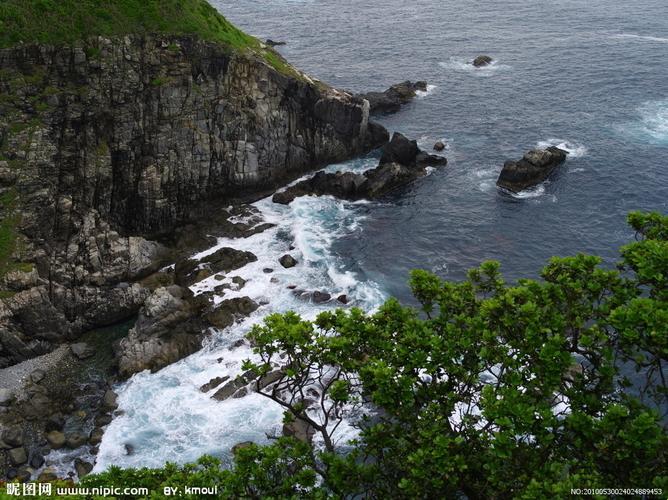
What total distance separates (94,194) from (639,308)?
5677cm

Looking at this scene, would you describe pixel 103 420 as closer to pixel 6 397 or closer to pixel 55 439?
pixel 55 439

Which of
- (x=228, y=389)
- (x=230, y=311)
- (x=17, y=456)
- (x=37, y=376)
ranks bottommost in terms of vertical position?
(x=17, y=456)

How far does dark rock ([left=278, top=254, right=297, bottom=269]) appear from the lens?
65.4 meters

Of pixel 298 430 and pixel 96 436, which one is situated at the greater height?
pixel 298 430

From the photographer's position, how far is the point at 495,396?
931 inches

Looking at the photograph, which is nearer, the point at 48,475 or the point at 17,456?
the point at 48,475

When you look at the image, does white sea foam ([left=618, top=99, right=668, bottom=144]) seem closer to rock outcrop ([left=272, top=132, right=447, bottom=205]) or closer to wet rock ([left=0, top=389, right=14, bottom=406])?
rock outcrop ([left=272, top=132, right=447, bottom=205])

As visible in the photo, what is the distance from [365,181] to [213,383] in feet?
118

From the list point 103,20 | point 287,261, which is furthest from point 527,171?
point 103,20

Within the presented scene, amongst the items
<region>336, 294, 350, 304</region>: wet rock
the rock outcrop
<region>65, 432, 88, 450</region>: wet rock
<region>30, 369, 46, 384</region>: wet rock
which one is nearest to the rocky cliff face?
<region>30, 369, 46, 384</region>: wet rock

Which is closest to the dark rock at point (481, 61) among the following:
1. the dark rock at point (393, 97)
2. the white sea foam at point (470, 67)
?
the white sea foam at point (470, 67)

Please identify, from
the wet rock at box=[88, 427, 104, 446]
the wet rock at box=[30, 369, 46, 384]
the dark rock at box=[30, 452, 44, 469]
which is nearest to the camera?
the dark rock at box=[30, 452, 44, 469]

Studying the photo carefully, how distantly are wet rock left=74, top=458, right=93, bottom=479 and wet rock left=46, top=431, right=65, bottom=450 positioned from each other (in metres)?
2.42

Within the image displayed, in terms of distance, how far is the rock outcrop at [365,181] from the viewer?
254 feet
